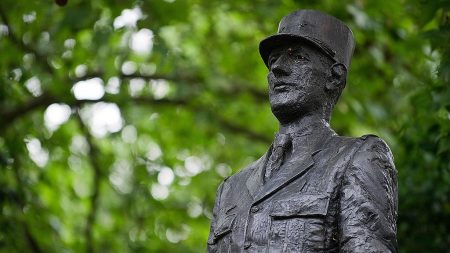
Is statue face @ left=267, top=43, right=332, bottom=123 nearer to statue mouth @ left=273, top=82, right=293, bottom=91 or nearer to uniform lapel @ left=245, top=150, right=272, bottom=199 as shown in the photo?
statue mouth @ left=273, top=82, right=293, bottom=91

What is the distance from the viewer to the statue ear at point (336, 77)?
606 cm

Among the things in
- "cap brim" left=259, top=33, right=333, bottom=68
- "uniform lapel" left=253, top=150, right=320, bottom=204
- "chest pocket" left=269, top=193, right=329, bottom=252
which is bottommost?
"chest pocket" left=269, top=193, right=329, bottom=252

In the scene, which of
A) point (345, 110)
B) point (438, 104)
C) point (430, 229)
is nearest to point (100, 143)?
point (345, 110)

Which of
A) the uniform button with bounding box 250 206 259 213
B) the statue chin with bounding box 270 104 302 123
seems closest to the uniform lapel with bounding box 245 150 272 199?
the uniform button with bounding box 250 206 259 213

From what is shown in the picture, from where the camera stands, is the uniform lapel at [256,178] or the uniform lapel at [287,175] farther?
the uniform lapel at [256,178]

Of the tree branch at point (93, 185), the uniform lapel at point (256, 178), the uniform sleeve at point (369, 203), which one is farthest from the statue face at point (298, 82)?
the tree branch at point (93, 185)

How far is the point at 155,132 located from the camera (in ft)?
48.2

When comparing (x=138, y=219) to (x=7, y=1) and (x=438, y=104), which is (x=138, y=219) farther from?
(x=438, y=104)

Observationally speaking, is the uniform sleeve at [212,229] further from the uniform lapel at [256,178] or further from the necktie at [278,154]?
the necktie at [278,154]

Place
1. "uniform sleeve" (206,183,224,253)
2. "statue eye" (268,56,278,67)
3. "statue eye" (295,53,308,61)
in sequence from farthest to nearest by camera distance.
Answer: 1. "statue eye" (268,56,278,67)
2. "statue eye" (295,53,308,61)
3. "uniform sleeve" (206,183,224,253)

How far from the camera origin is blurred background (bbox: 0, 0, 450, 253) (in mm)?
9664

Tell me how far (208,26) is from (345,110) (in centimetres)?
269

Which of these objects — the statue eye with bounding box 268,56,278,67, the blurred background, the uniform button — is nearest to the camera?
the uniform button

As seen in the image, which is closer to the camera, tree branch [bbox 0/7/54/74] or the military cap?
the military cap
